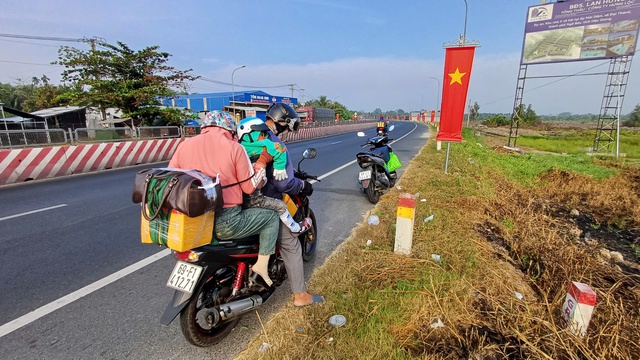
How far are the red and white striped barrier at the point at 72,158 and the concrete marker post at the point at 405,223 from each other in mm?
9893

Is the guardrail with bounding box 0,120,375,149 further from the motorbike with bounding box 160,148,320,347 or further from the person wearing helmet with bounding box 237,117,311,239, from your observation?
the motorbike with bounding box 160,148,320,347

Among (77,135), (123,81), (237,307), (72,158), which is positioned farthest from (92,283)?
(123,81)

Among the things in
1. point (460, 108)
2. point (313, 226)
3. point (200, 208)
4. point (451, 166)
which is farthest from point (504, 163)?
point (200, 208)

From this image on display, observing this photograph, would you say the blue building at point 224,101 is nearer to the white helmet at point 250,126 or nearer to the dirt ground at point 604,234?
the dirt ground at point 604,234

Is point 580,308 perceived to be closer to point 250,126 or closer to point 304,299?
point 304,299

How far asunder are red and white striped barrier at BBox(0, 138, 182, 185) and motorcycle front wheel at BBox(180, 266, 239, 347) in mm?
8993

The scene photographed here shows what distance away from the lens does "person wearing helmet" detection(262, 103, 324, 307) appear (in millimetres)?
2598

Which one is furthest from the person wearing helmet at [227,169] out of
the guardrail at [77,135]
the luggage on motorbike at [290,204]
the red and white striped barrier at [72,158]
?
the guardrail at [77,135]

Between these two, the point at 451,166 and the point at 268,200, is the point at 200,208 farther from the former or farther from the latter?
the point at 451,166

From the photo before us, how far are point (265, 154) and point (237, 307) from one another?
48.4 inches

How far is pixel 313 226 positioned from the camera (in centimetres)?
371

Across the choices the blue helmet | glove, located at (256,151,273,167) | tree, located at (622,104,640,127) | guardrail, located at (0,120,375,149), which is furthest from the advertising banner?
tree, located at (622,104,640,127)

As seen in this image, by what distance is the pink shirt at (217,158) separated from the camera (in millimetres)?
2070

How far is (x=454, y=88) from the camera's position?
680 cm
